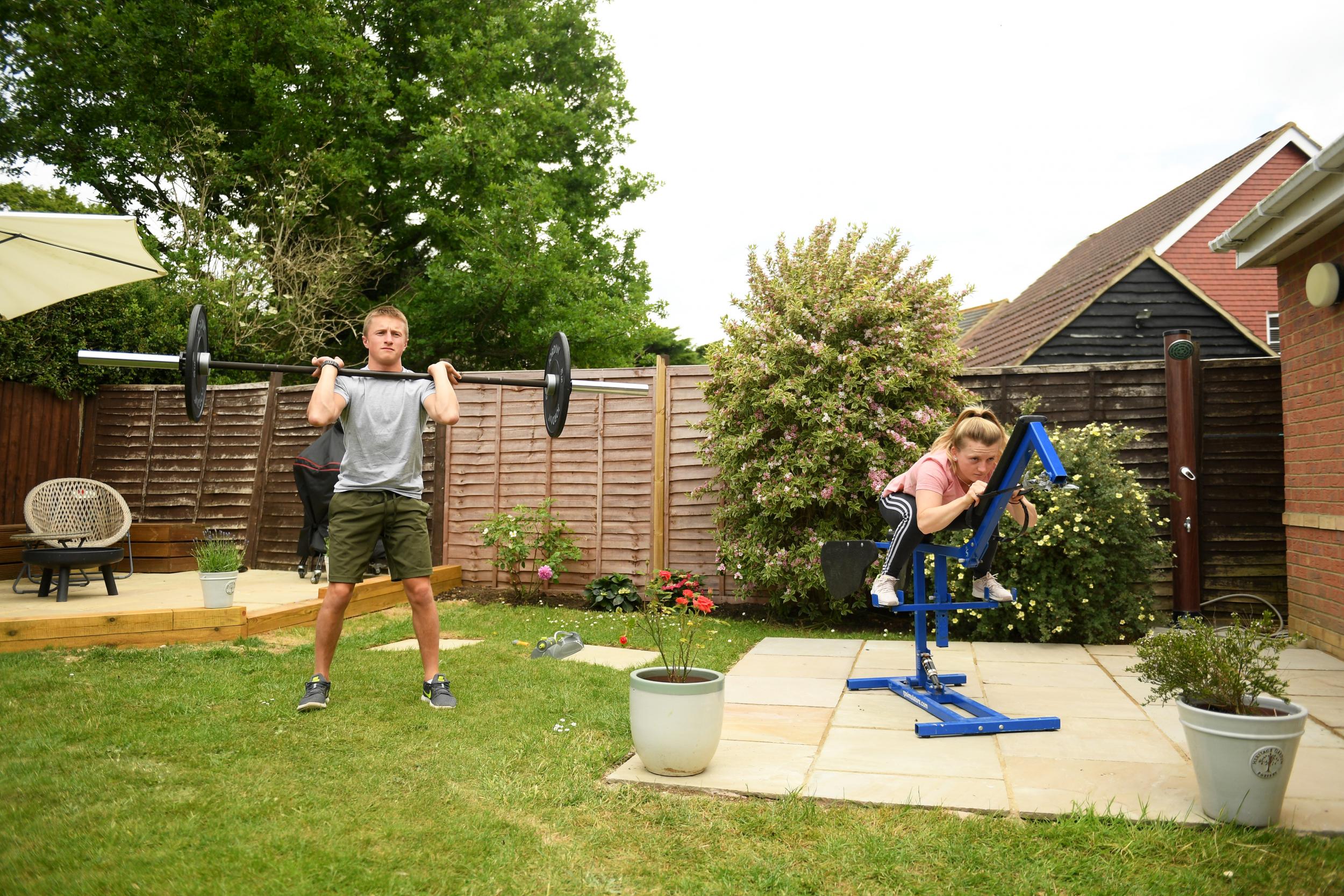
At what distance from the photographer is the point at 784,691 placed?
436 centimetres

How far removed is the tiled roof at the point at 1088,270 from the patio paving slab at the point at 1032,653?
6030mm

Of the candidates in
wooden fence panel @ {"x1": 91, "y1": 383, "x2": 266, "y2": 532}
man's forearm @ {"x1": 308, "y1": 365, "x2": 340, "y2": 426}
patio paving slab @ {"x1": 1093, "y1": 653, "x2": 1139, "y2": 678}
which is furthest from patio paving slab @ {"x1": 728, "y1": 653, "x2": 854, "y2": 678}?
wooden fence panel @ {"x1": 91, "y1": 383, "x2": 266, "y2": 532}

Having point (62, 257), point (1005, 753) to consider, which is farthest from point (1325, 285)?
point (62, 257)

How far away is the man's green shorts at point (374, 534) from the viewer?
151 inches

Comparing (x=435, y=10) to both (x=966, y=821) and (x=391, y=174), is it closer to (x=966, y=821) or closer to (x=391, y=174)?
(x=391, y=174)

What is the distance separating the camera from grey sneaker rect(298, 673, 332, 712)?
3.66 m

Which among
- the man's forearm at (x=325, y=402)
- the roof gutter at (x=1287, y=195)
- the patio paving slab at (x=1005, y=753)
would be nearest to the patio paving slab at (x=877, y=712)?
the patio paving slab at (x=1005, y=753)

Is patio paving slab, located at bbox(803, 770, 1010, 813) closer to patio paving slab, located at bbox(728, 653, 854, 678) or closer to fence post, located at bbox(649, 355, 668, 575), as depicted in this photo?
patio paving slab, located at bbox(728, 653, 854, 678)

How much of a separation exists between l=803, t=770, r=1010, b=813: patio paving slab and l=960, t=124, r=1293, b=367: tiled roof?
8739 mm

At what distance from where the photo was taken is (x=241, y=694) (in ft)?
12.9

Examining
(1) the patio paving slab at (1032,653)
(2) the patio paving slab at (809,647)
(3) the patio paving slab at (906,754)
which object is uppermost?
(1) the patio paving slab at (1032,653)

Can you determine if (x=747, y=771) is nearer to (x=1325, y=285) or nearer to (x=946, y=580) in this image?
(x=946, y=580)

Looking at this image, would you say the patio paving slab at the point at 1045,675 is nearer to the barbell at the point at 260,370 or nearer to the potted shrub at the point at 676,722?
the potted shrub at the point at 676,722

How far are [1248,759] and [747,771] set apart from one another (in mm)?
1549
